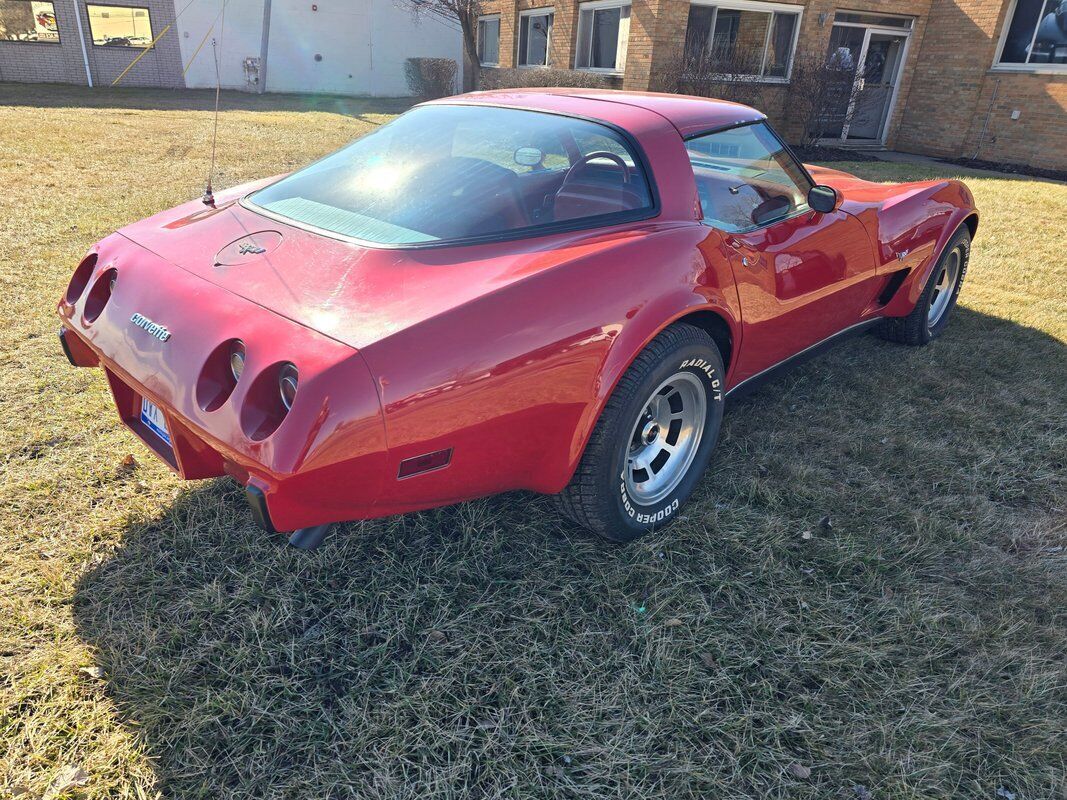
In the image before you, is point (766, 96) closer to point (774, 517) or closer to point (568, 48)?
point (568, 48)

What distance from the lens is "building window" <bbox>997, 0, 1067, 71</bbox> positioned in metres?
11.8

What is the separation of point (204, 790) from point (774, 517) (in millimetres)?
2116

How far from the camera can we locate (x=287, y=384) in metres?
1.81

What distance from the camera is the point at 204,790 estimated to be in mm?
1719

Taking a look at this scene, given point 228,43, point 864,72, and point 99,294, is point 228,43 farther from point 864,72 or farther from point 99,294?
point 99,294

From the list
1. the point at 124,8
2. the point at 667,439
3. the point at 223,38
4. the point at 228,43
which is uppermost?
the point at 124,8

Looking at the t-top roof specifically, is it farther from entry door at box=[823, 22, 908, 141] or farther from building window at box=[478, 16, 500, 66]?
building window at box=[478, 16, 500, 66]

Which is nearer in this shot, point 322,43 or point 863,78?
point 863,78

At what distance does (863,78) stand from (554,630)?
1394 cm

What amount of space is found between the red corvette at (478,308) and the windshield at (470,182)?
0.03 ft

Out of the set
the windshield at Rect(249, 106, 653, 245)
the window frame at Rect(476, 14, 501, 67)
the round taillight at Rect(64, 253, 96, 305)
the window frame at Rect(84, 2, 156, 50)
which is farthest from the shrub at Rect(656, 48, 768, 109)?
the window frame at Rect(84, 2, 156, 50)

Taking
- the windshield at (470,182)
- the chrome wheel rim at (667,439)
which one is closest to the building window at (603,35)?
the windshield at (470,182)

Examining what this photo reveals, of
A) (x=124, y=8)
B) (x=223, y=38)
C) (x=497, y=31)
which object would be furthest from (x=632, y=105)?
(x=124, y=8)

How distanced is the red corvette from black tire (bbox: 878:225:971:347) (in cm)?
124
